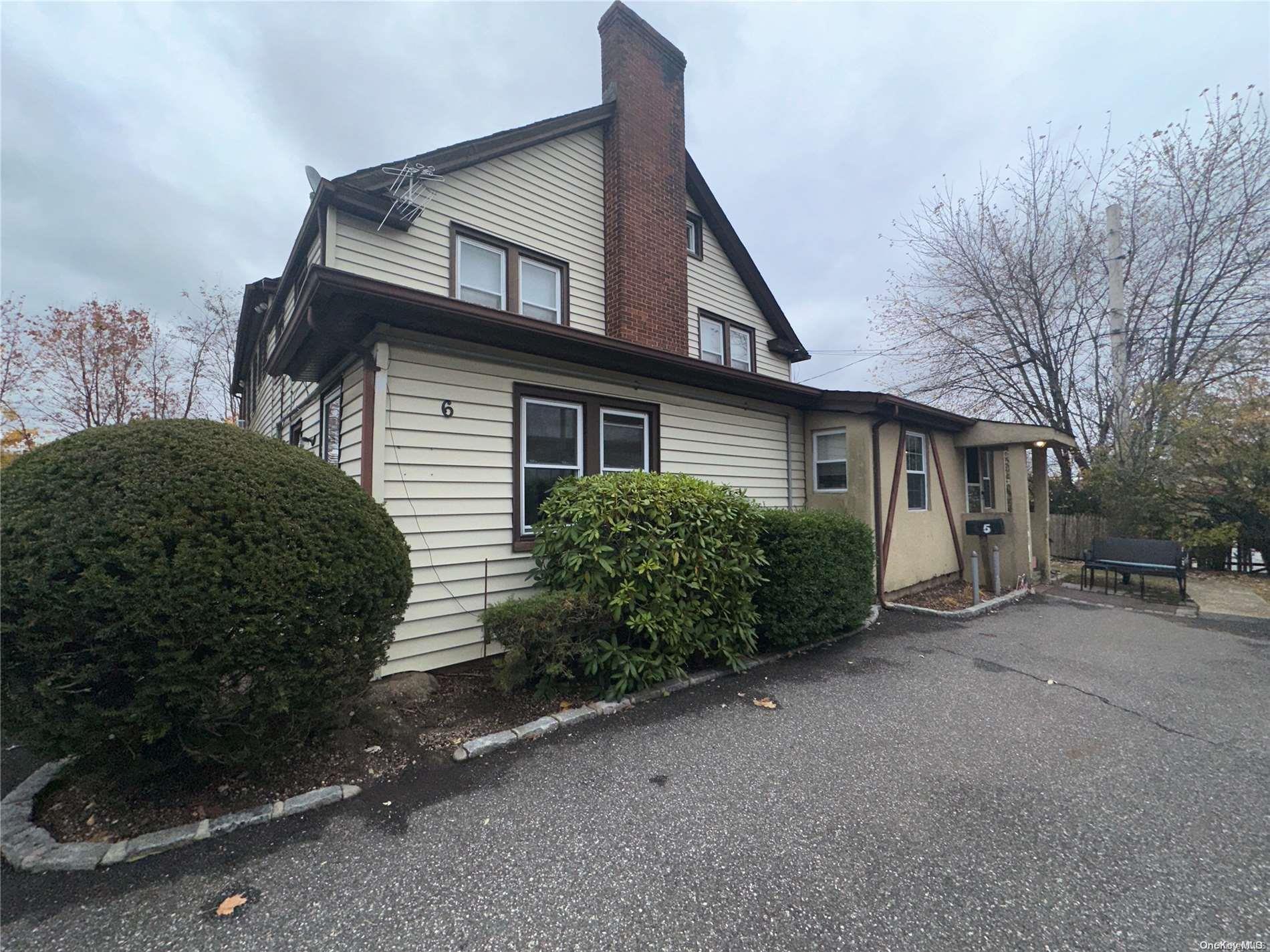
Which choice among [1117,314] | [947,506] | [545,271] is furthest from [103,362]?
[1117,314]

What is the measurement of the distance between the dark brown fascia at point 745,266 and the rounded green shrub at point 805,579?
672cm

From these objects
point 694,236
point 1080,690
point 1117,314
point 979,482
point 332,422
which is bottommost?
point 1080,690

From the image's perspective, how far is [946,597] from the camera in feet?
27.1

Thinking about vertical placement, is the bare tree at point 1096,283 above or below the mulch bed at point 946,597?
above

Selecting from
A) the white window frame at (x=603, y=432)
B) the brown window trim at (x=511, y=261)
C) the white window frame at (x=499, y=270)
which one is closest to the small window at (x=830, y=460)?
the white window frame at (x=603, y=432)

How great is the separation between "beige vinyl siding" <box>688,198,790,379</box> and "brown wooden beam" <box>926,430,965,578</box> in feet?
12.0

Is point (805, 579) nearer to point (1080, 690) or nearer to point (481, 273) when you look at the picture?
point (1080, 690)

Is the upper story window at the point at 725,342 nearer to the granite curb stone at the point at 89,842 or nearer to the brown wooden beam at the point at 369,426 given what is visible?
the brown wooden beam at the point at 369,426

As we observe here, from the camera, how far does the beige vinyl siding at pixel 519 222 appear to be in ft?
20.1

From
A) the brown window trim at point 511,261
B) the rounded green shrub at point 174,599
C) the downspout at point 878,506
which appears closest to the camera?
the rounded green shrub at point 174,599

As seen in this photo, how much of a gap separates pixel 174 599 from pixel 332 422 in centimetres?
379

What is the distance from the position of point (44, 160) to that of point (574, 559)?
43.2ft

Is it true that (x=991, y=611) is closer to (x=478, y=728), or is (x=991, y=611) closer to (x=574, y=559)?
(x=574, y=559)

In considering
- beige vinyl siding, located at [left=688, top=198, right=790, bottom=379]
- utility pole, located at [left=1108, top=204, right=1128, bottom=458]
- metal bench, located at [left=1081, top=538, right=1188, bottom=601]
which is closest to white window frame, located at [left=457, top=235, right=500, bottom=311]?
beige vinyl siding, located at [left=688, top=198, right=790, bottom=379]
